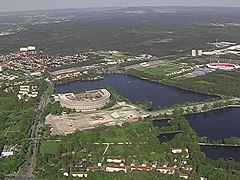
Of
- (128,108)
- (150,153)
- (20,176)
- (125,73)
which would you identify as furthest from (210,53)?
(20,176)

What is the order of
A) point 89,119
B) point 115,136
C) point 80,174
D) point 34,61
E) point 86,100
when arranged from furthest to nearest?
1. point 34,61
2. point 86,100
3. point 89,119
4. point 115,136
5. point 80,174

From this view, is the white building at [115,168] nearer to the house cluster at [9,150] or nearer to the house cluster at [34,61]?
the house cluster at [9,150]

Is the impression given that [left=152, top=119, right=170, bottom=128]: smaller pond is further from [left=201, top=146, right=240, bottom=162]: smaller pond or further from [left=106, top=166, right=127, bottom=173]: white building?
[left=106, top=166, right=127, bottom=173]: white building

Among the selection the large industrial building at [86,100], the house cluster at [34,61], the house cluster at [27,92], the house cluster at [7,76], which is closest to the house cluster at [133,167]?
the large industrial building at [86,100]

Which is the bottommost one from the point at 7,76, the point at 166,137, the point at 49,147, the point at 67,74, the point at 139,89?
the point at 139,89

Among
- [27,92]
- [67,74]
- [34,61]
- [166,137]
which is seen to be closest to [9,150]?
[166,137]

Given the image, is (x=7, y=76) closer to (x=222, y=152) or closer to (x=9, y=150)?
(x=9, y=150)

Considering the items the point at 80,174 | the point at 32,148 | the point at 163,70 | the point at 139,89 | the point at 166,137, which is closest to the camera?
the point at 80,174
